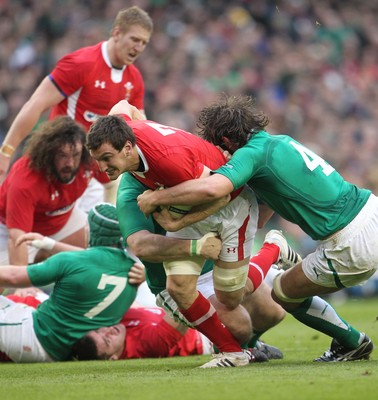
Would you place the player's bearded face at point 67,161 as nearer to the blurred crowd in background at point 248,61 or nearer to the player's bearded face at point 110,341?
the player's bearded face at point 110,341

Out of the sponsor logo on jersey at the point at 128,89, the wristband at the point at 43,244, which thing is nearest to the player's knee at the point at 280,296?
the wristband at the point at 43,244

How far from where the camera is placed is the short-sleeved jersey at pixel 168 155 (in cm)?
605

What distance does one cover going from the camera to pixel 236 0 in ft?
Answer: 65.4

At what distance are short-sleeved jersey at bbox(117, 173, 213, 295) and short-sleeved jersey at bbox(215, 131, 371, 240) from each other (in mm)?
794

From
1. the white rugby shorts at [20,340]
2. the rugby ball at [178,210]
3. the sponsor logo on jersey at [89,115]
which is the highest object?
the rugby ball at [178,210]

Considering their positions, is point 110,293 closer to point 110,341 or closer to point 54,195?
point 110,341

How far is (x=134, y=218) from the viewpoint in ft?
21.7

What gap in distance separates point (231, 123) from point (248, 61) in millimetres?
12488

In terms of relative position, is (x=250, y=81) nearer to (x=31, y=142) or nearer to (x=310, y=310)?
(x=31, y=142)

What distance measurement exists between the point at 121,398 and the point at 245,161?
1.81m

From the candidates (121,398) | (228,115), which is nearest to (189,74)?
(228,115)

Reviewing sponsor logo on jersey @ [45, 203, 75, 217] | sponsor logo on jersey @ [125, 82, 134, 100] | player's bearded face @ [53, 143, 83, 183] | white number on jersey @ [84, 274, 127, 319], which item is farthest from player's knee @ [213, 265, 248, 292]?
sponsor logo on jersey @ [125, 82, 134, 100]

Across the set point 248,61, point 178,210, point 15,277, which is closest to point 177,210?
point 178,210

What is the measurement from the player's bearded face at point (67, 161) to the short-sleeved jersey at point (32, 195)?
116mm
